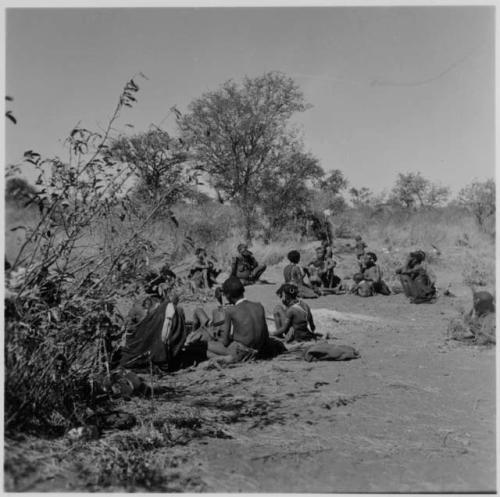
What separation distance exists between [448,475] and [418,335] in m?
4.40

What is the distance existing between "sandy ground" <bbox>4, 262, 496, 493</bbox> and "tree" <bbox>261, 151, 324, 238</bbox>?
14629 millimetres

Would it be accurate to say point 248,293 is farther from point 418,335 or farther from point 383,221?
point 383,221

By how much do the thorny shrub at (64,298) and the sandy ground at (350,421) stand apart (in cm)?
66

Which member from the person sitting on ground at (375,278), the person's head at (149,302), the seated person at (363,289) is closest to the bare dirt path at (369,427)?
the person's head at (149,302)

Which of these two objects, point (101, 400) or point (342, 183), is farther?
point (342, 183)

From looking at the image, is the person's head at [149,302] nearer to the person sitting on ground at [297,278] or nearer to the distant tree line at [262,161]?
the person sitting on ground at [297,278]

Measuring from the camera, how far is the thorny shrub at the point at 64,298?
12.5 ft

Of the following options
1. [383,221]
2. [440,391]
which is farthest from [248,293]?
[383,221]

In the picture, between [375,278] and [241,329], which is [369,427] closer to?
[241,329]

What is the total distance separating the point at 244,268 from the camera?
13.2 m

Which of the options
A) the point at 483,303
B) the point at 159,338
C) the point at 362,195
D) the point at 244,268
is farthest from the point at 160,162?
the point at 362,195

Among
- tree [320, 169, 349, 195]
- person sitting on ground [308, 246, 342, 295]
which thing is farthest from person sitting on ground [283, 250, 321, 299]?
tree [320, 169, 349, 195]

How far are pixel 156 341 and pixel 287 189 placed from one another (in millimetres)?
16422

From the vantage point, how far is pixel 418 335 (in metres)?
7.93
